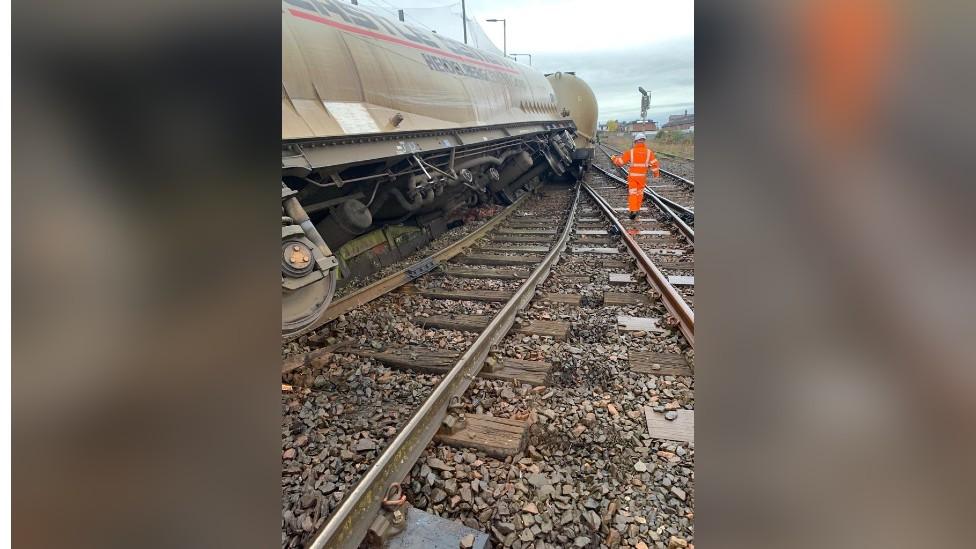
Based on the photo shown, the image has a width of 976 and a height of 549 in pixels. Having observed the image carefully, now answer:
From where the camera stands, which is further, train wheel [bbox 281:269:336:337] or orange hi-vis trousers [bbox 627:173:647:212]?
orange hi-vis trousers [bbox 627:173:647:212]

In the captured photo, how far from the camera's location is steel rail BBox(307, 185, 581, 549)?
1926 mm

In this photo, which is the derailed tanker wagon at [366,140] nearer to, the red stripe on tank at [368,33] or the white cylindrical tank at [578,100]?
the red stripe on tank at [368,33]

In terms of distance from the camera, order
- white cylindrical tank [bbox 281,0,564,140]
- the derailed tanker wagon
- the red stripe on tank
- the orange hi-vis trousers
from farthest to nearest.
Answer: the orange hi-vis trousers < the red stripe on tank < white cylindrical tank [bbox 281,0,564,140] < the derailed tanker wagon

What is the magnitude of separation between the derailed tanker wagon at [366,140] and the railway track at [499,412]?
69 centimetres

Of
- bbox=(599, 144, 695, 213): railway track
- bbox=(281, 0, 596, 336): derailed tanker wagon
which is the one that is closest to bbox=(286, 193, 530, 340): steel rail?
bbox=(281, 0, 596, 336): derailed tanker wagon

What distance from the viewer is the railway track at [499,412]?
2.15 m

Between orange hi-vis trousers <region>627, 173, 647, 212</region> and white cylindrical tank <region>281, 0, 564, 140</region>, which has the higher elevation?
white cylindrical tank <region>281, 0, 564, 140</region>

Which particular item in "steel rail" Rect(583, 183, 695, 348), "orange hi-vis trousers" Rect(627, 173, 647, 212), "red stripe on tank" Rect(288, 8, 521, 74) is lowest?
"steel rail" Rect(583, 183, 695, 348)

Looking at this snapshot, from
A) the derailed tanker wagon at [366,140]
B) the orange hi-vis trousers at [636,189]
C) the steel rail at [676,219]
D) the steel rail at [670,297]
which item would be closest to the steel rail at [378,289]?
the derailed tanker wagon at [366,140]

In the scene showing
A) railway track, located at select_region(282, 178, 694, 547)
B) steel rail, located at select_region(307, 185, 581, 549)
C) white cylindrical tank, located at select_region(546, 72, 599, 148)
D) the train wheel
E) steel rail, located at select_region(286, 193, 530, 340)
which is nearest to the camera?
steel rail, located at select_region(307, 185, 581, 549)

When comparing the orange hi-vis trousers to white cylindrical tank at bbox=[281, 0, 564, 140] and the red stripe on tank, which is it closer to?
white cylindrical tank at bbox=[281, 0, 564, 140]
